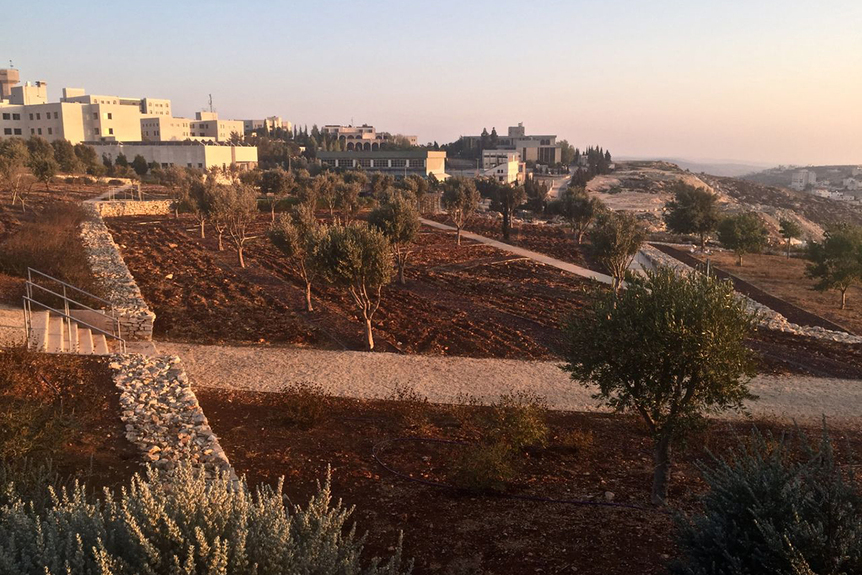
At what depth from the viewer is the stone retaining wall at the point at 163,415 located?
984 cm

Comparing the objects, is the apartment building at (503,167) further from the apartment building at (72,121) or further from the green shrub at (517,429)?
the green shrub at (517,429)

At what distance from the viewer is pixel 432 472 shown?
412 inches

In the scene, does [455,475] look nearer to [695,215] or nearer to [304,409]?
[304,409]

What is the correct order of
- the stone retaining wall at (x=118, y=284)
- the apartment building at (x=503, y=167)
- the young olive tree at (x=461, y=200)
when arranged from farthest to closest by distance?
the apartment building at (x=503, y=167) → the young olive tree at (x=461, y=200) → the stone retaining wall at (x=118, y=284)

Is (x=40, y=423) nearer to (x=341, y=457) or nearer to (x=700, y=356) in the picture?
(x=341, y=457)

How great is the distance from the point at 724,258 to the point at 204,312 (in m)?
33.3

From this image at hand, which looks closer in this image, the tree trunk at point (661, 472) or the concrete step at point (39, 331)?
the tree trunk at point (661, 472)

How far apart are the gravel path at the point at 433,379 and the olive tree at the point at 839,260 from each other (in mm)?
12172

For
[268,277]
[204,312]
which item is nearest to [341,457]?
[204,312]

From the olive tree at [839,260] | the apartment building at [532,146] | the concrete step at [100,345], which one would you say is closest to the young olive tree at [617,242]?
the olive tree at [839,260]

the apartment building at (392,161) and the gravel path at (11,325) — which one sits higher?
the apartment building at (392,161)

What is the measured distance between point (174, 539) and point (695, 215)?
138 ft

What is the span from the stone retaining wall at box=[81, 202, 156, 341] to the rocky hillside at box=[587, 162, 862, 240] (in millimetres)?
55835

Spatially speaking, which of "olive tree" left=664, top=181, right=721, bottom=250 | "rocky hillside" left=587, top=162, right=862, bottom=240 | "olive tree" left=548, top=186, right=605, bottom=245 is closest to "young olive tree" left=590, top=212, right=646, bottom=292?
"olive tree" left=548, top=186, right=605, bottom=245
